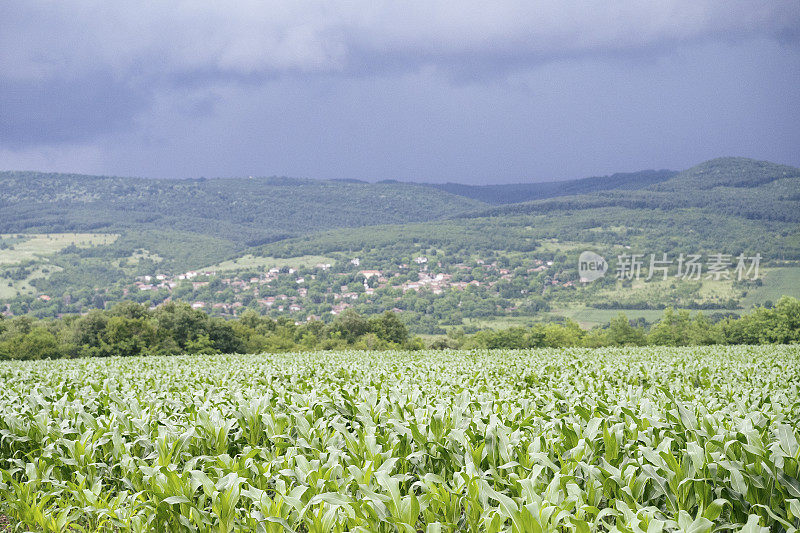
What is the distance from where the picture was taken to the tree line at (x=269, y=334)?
40438 millimetres

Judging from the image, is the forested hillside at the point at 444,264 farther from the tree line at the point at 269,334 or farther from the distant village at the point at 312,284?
the tree line at the point at 269,334

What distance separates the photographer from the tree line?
40.4m

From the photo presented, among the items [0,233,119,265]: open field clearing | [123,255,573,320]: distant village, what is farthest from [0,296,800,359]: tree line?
[0,233,119,265]: open field clearing

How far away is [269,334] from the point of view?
5669cm

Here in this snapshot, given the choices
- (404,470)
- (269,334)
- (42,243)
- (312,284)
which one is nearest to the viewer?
(404,470)

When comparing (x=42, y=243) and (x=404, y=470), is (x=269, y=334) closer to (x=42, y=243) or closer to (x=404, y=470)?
(x=404, y=470)

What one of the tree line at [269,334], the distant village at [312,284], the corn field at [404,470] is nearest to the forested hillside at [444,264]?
the distant village at [312,284]

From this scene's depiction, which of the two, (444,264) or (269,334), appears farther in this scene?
(444,264)

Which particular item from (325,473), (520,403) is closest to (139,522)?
(325,473)

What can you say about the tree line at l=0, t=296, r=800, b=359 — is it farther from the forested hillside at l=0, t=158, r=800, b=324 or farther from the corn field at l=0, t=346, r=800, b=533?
the forested hillside at l=0, t=158, r=800, b=324

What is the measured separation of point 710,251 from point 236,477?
155 meters

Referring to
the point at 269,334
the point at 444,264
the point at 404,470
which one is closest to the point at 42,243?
the point at 444,264

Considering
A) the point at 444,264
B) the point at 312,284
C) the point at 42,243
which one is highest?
the point at 42,243

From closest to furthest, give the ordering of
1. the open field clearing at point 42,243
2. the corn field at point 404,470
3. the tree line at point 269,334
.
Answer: the corn field at point 404,470
the tree line at point 269,334
the open field clearing at point 42,243
